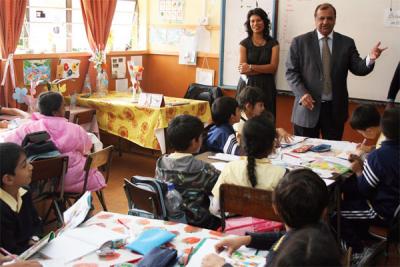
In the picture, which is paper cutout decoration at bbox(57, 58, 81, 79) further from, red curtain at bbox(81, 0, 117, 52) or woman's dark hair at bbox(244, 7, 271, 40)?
woman's dark hair at bbox(244, 7, 271, 40)

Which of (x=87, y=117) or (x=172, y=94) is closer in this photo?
(x=87, y=117)

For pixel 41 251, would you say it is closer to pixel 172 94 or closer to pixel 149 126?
pixel 149 126

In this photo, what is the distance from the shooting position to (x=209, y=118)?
5.05m

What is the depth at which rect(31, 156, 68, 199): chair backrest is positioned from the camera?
268 centimetres

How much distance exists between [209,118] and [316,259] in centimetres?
411

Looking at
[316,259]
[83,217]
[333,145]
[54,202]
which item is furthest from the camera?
[333,145]

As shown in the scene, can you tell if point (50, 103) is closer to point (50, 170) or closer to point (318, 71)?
point (50, 170)

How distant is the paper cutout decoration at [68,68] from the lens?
5.00 m

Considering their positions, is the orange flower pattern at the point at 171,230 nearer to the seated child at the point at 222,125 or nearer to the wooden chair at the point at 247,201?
the wooden chair at the point at 247,201

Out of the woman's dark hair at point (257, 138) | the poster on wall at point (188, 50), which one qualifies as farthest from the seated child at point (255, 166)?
the poster on wall at point (188, 50)

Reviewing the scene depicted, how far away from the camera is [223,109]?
314cm

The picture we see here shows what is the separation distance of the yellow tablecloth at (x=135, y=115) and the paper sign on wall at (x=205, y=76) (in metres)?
0.64

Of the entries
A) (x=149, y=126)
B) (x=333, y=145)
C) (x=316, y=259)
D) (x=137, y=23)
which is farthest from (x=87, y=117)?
(x=316, y=259)

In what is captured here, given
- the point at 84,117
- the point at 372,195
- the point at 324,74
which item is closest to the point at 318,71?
the point at 324,74
